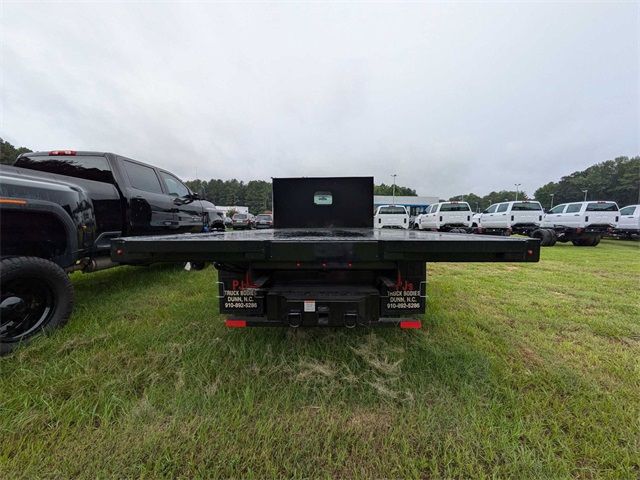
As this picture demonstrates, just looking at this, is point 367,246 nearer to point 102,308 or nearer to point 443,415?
point 443,415

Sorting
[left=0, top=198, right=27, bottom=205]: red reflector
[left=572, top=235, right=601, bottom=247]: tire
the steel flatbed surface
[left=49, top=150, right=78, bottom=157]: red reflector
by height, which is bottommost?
[left=572, top=235, right=601, bottom=247]: tire

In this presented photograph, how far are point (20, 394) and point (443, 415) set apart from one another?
2.99 meters

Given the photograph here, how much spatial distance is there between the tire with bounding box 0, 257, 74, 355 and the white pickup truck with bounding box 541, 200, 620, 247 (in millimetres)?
16245

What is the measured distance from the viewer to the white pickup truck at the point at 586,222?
11797 millimetres

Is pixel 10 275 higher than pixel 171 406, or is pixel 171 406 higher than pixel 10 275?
pixel 10 275

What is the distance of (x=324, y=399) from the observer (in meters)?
2.04

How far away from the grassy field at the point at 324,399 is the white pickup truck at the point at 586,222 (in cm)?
1124

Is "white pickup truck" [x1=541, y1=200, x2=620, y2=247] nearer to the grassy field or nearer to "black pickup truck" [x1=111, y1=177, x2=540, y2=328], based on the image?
the grassy field

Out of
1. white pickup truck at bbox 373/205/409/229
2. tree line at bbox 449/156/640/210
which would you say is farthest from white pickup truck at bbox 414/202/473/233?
tree line at bbox 449/156/640/210

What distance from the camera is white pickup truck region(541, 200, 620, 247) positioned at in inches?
464

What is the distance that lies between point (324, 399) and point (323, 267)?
95 cm

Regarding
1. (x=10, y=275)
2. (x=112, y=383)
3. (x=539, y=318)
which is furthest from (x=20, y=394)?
(x=539, y=318)

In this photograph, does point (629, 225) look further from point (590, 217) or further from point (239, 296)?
point (239, 296)

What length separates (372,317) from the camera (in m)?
2.42
